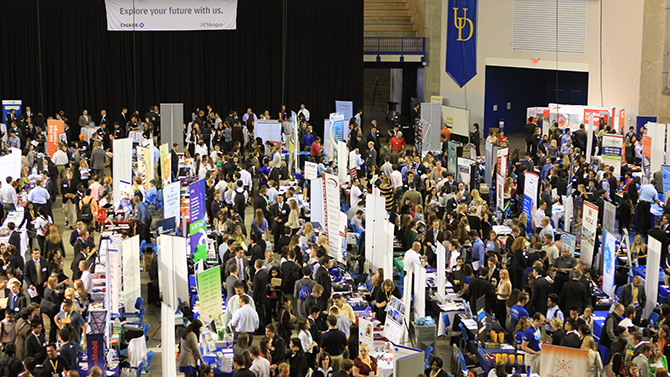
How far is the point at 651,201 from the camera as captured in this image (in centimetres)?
1439

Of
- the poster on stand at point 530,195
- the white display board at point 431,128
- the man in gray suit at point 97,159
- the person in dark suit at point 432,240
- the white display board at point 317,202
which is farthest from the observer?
the white display board at point 431,128

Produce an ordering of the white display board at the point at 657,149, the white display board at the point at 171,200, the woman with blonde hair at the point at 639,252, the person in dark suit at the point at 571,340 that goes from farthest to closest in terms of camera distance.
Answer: the white display board at the point at 657,149 → the white display board at the point at 171,200 → the woman with blonde hair at the point at 639,252 → the person in dark suit at the point at 571,340

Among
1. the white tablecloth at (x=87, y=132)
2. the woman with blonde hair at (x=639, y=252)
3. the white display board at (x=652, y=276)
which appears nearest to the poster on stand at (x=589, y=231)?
the woman with blonde hair at (x=639, y=252)

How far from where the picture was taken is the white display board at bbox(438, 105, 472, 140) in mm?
25016

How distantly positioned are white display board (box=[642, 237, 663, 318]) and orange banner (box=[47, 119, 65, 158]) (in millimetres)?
13764

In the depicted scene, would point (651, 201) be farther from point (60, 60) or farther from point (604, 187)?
point (60, 60)

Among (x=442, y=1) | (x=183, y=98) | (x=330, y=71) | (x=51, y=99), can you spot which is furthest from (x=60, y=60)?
(x=442, y=1)

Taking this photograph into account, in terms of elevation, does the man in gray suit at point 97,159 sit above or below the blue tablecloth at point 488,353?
above

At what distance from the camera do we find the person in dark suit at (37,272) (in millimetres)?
10767

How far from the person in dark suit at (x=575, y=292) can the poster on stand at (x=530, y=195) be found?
148 inches

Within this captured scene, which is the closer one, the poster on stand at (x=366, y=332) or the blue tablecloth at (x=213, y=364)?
the blue tablecloth at (x=213, y=364)

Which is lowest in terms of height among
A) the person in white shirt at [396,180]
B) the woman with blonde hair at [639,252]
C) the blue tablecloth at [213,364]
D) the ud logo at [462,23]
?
the blue tablecloth at [213,364]

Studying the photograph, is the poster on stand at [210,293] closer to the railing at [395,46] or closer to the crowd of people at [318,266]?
the crowd of people at [318,266]

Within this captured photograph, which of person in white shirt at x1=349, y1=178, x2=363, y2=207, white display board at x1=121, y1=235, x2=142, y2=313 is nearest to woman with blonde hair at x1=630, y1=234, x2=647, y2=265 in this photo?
person in white shirt at x1=349, y1=178, x2=363, y2=207
